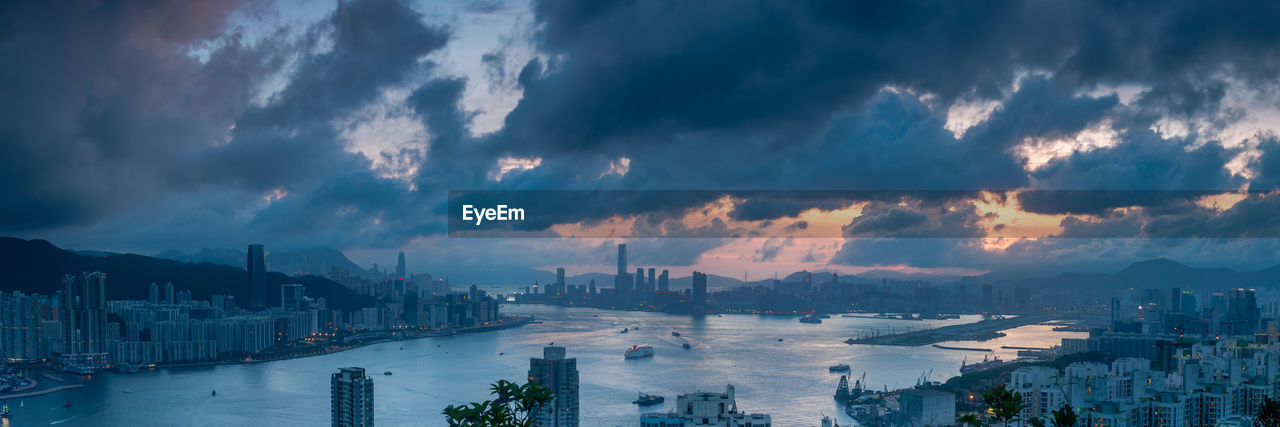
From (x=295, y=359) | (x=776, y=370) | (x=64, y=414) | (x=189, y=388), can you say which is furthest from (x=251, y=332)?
(x=776, y=370)

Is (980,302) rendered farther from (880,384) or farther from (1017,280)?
(880,384)

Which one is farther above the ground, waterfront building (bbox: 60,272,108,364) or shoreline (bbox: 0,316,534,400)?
waterfront building (bbox: 60,272,108,364)

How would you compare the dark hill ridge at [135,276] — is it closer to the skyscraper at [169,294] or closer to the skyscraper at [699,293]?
the skyscraper at [169,294]

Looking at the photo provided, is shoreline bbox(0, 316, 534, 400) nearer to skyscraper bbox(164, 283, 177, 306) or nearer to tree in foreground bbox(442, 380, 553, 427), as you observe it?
skyscraper bbox(164, 283, 177, 306)

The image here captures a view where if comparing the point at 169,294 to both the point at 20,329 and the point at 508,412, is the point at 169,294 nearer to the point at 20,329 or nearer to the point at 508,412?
the point at 20,329

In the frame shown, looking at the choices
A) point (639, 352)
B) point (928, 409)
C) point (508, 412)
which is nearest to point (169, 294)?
point (639, 352)

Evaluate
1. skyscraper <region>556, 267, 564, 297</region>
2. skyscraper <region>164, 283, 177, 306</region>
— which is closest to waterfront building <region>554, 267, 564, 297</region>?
skyscraper <region>556, 267, 564, 297</region>

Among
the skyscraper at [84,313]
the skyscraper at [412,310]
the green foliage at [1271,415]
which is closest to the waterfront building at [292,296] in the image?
the skyscraper at [412,310]
